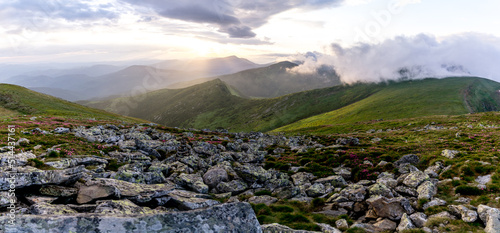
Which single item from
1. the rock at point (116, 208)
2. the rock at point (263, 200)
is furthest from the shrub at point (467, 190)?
the rock at point (116, 208)

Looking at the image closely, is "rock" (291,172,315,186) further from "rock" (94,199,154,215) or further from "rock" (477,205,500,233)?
"rock" (94,199,154,215)

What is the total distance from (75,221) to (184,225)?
3409mm

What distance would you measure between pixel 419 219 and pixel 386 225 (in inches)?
83.2

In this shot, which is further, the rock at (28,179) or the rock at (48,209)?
the rock at (28,179)

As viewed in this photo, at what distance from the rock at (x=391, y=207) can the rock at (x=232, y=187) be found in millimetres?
12492

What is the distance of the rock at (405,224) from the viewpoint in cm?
1368

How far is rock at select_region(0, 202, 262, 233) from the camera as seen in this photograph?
652cm

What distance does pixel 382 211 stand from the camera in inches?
625

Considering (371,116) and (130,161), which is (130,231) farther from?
(371,116)

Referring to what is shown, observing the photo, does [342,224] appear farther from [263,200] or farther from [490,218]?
[490,218]

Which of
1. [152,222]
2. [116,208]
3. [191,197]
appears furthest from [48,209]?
[191,197]

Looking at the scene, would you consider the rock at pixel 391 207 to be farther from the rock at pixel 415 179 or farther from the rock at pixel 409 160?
the rock at pixel 409 160

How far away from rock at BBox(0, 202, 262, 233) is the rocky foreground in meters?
0.03

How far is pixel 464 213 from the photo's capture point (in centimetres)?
1398
